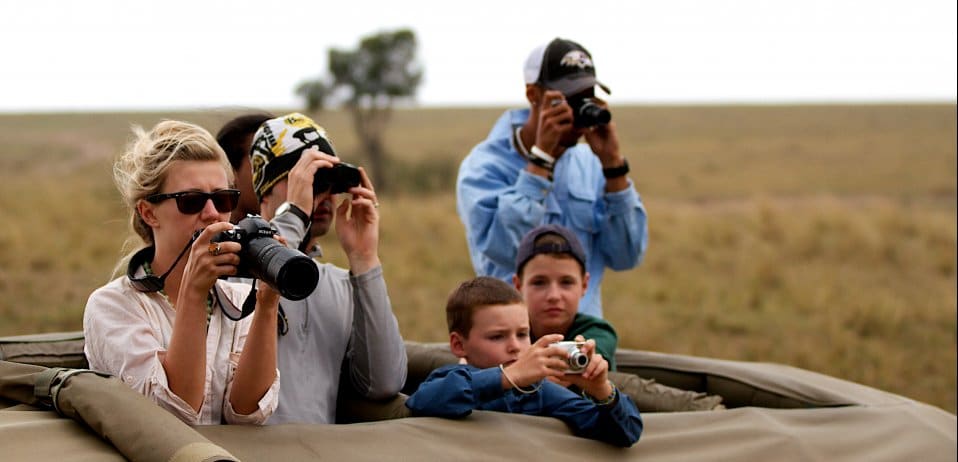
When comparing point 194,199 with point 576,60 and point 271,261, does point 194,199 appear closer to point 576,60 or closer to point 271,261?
point 271,261

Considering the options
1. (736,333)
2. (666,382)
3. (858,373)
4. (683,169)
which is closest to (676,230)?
(736,333)

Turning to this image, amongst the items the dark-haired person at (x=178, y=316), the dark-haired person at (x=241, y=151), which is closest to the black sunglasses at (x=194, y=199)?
the dark-haired person at (x=178, y=316)

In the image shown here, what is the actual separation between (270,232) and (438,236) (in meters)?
11.9

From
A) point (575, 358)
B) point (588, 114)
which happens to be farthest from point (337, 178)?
point (588, 114)

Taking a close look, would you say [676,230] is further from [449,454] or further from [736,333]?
[449,454]

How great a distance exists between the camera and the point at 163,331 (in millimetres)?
2947

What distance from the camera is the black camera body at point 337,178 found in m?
3.34

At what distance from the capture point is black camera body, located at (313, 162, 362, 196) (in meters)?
3.34

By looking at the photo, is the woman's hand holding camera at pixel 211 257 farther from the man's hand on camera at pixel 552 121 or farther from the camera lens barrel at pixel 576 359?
the man's hand on camera at pixel 552 121

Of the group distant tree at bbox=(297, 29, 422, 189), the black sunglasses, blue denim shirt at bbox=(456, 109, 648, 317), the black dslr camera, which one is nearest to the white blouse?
the black sunglasses

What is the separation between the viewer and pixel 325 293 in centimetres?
346

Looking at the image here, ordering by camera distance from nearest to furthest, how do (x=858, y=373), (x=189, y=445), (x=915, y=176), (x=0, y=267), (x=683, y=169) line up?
(x=189, y=445), (x=858, y=373), (x=0, y=267), (x=915, y=176), (x=683, y=169)

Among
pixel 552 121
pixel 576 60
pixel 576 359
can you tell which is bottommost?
pixel 576 359

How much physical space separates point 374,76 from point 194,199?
1928 centimetres
